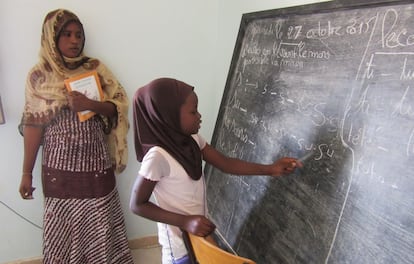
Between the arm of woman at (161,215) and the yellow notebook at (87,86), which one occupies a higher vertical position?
the yellow notebook at (87,86)

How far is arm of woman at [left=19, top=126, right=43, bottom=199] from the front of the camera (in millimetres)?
1993

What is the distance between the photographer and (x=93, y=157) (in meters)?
2.08

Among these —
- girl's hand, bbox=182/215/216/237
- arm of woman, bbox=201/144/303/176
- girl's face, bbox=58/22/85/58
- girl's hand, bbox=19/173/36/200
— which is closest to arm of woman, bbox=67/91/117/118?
girl's face, bbox=58/22/85/58

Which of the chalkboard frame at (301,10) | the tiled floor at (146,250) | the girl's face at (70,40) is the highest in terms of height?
Result: the chalkboard frame at (301,10)

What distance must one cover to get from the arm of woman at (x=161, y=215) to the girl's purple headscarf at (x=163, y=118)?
15 cm

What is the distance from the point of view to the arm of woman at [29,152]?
199 cm

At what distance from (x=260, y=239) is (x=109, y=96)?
1318mm

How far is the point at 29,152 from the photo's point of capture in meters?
2.02

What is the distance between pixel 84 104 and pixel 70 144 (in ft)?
0.84

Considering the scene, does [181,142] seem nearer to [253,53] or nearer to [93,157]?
[253,53]

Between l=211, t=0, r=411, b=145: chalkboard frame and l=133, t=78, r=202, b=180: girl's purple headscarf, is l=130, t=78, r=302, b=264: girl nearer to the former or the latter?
l=133, t=78, r=202, b=180: girl's purple headscarf

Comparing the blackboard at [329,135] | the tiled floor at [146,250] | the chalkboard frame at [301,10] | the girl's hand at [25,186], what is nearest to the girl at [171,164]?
the blackboard at [329,135]

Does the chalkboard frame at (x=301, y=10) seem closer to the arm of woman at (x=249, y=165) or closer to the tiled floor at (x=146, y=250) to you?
the arm of woman at (x=249, y=165)

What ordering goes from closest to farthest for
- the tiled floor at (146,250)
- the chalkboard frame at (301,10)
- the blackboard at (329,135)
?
the blackboard at (329,135) < the chalkboard frame at (301,10) < the tiled floor at (146,250)
